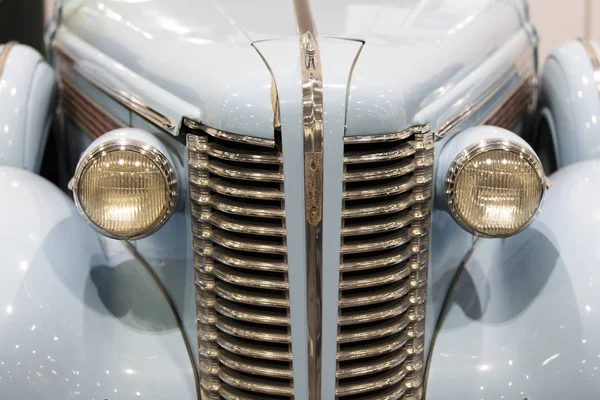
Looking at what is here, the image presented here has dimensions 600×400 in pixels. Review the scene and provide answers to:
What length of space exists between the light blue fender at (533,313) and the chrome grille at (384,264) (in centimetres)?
13

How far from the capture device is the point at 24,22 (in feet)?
16.5

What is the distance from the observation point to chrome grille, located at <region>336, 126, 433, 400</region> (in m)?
1.75

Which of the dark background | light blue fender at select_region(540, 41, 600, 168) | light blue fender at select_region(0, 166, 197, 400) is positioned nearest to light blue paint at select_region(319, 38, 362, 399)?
light blue fender at select_region(0, 166, 197, 400)

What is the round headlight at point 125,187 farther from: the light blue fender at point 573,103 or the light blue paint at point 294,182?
the light blue fender at point 573,103

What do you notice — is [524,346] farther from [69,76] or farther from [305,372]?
[69,76]

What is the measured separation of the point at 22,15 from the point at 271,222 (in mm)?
3869

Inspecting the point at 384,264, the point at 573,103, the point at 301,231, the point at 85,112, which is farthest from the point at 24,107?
the point at 573,103

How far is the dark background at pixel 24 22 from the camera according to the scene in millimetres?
4926

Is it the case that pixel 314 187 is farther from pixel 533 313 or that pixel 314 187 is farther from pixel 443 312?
pixel 533 313

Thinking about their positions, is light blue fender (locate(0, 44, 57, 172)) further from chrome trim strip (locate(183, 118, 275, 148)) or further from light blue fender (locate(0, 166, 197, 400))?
chrome trim strip (locate(183, 118, 275, 148))

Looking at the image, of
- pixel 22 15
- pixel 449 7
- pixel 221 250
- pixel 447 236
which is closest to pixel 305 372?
pixel 221 250

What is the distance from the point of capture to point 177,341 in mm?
1985

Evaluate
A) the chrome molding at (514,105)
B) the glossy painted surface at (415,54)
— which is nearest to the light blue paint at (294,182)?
the glossy painted surface at (415,54)

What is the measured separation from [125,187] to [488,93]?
3.56 feet
